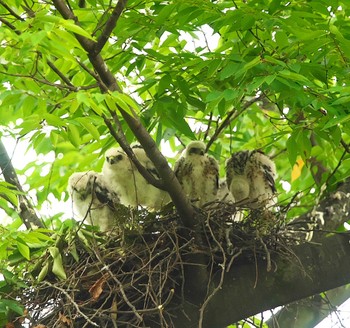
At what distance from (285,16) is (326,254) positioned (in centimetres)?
114

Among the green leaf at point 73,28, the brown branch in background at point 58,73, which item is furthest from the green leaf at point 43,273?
the green leaf at point 73,28

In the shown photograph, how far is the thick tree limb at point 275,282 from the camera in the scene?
12.0 ft

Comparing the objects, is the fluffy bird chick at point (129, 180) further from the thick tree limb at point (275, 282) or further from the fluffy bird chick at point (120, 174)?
the thick tree limb at point (275, 282)

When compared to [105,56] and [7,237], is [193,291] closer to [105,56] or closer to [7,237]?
[7,237]

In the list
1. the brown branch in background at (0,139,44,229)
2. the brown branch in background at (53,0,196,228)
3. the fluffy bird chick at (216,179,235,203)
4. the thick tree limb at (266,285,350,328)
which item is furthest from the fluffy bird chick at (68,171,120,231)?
the thick tree limb at (266,285,350,328)

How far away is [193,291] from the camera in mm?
3674

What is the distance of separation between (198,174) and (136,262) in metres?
0.68

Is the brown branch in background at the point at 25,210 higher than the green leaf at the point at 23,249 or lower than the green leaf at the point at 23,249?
higher

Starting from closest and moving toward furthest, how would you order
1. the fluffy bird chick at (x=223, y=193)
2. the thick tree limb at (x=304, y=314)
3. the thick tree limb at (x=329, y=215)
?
the thick tree limb at (x=329, y=215) → the fluffy bird chick at (x=223, y=193) → the thick tree limb at (x=304, y=314)

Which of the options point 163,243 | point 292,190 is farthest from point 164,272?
point 292,190

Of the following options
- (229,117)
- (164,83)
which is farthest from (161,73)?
(229,117)

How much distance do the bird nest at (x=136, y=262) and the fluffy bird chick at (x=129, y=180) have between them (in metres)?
0.40

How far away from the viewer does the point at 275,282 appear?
3740mm

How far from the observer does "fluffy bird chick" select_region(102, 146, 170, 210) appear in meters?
4.27
